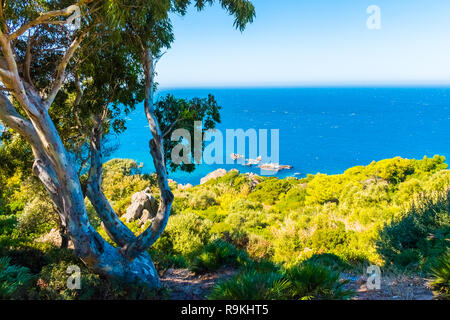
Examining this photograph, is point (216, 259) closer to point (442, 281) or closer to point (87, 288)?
point (87, 288)

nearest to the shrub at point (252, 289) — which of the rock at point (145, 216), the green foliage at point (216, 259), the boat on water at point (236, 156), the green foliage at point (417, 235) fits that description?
the green foliage at point (216, 259)

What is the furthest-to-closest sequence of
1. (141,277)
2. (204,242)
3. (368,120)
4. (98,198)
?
(368,120) → (204,242) → (98,198) → (141,277)

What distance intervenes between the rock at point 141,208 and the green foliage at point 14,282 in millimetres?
10258

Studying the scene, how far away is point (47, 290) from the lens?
4309mm

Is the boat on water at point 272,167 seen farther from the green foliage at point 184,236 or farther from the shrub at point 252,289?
the shrub at point 252,289

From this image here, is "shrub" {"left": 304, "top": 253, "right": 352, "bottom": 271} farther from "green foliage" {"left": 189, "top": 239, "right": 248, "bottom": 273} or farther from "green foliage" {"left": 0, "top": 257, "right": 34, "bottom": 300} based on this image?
"green foliage" {"left": 0, "top": 257, "right": 34, "bottom": 300}

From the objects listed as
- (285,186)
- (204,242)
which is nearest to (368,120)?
(285,186)

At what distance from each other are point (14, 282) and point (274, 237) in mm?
9682

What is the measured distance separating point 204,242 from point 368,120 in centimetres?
11729

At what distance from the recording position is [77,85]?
6.20 metres

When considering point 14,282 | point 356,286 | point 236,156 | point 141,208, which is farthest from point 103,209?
point 236,156
